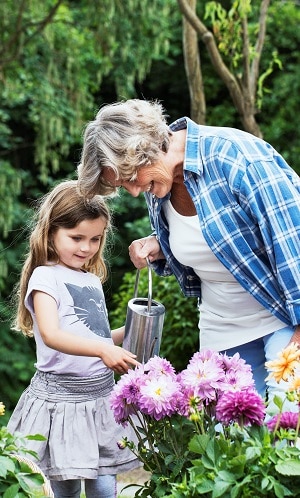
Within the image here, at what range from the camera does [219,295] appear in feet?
8.48

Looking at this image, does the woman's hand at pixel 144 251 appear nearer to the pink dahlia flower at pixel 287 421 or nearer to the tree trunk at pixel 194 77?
the pink dahlia flower at pixel 287 421

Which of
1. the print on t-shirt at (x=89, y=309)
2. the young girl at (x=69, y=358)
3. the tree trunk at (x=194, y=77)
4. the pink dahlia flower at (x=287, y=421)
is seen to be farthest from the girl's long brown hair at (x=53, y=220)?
the tree trunk at (x=194, y=77)

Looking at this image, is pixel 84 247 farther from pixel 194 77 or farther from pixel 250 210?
pixel 194 77

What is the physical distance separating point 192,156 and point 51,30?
5.98m

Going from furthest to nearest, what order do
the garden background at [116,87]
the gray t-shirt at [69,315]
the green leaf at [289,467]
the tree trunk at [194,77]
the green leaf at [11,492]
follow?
the tree trunk at [194,77], the garden background at [116,87], the gray t-shirt at [69,315], the green leaf at [11,492], the green leaf at [289,467]

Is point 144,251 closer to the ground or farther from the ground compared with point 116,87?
closer to the ground

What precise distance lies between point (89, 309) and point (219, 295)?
41 cm

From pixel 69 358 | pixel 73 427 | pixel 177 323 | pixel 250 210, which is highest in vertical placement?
pixel 250 210

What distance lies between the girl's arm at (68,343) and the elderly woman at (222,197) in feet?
1.13

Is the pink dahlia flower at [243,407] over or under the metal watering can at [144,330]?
over

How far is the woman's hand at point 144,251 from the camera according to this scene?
2.73 metres

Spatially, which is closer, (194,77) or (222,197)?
(222,197)

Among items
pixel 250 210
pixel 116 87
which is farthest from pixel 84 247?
pixel 116 87

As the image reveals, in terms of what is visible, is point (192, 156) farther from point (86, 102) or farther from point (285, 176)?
point (86, 102)
